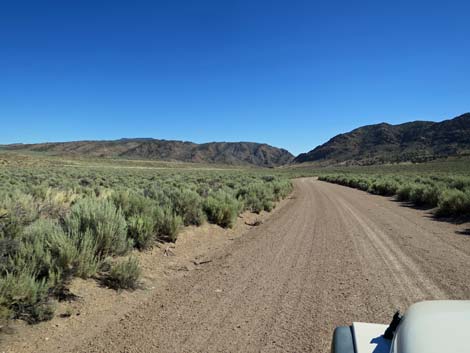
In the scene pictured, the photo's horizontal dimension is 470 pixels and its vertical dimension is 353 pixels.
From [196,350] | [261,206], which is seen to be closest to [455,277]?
[196,350]

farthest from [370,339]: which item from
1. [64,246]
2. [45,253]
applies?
[45,253]

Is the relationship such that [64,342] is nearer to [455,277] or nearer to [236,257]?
[236,257]

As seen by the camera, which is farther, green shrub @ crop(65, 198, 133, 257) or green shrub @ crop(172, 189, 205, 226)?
green shrub @ crop(172, 189, 205, 226)

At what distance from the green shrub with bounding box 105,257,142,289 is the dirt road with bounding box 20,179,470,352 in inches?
19.3

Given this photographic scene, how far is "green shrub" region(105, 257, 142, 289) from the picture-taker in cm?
542

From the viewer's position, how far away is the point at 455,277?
6164 millimetres

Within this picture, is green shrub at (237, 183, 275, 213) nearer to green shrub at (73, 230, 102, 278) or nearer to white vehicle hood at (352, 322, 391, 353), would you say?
green shrub at (73, 230, 102, 278)

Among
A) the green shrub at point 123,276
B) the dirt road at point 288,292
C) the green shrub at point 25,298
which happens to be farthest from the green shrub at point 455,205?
the green shrub at point 25,298

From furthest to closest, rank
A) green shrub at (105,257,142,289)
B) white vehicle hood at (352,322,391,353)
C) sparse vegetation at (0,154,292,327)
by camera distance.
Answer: green shrub at (105,257,142,289), sparse vegetation at (0,154,292,327), white vehicle hood at (352,322,391,353)

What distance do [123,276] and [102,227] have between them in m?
1.19

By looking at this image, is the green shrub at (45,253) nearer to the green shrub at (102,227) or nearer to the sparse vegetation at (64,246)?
the sparse vegetation at (64,246)

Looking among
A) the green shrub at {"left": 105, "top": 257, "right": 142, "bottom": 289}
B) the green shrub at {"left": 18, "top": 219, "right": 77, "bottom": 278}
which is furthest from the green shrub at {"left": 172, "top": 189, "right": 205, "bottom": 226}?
the green shrub at {"left": 18, "top": 219, "right": 77, "bottom": 278}

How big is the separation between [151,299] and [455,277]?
5.40 m

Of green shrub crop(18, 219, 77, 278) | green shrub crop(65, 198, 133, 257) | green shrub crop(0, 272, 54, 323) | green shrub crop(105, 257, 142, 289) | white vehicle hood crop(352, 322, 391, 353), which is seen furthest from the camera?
green shrub crop(65, 198, 133, 257)
